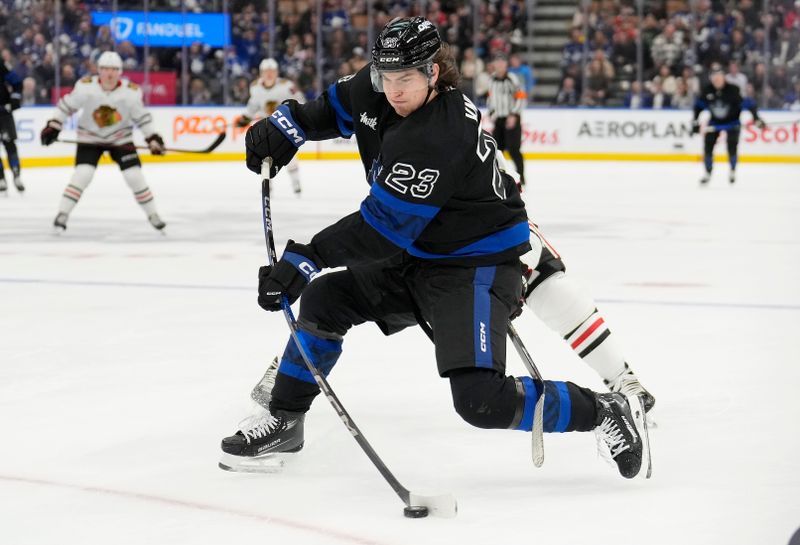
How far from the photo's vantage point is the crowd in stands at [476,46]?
14.2m

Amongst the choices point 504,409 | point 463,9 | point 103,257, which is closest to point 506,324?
point 504,409

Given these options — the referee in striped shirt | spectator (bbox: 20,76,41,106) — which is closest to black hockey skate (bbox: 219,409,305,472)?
the referee in striped shirt

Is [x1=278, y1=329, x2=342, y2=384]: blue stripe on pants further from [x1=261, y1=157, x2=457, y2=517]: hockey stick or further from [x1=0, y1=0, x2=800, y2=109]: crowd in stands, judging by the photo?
[x1=0, y1=0, x2=800, y2=109]: crowd in stands

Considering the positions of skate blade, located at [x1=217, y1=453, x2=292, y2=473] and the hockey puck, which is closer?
the hockey puck

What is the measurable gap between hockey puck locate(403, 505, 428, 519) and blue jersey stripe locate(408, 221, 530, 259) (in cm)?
54

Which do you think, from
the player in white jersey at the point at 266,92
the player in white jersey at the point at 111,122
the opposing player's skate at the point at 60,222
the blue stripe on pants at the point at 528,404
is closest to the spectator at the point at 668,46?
the player in white jersey at the point at 266,92

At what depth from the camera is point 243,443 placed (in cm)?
288

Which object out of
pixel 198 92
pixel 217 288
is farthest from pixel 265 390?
pixel 198 92

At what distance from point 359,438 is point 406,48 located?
80 cm

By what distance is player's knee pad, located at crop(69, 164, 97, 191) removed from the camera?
26.3 feet

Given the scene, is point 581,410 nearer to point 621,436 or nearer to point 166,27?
point 621,436

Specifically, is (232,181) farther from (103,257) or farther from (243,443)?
(243,443)

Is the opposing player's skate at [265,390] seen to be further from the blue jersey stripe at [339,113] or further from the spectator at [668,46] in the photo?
the spectator at [668,46]

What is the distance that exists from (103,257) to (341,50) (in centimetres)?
991
